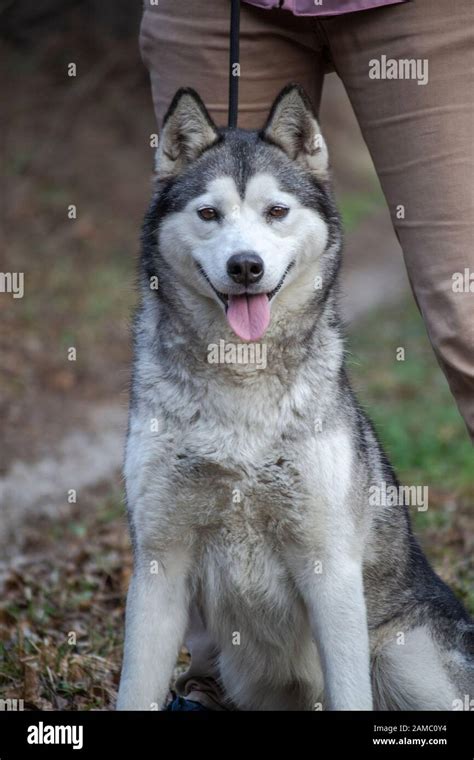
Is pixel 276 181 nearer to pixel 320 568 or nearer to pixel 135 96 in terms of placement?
pixel 320 568

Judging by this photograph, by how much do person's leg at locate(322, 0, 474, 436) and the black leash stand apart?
29cm

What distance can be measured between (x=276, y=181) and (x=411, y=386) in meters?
6.40

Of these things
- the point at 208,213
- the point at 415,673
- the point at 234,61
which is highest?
the point at 234,61

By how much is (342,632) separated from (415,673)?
0.38 m

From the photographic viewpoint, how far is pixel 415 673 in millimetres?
3504

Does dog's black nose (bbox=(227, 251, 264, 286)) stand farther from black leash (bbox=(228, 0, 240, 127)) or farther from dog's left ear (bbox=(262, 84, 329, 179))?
black leash (bbox=(228, 0, 240, 127))

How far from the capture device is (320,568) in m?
3.29

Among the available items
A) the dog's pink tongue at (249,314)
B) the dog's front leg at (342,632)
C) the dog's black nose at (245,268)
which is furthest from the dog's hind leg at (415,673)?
the dog's black nose at (245,268)

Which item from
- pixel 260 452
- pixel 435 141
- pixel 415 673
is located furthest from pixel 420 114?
pixel 415 673

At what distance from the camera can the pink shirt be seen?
3.33 metres

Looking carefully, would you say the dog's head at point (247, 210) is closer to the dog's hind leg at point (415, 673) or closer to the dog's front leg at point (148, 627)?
the dog's front leg at point (148, 627)

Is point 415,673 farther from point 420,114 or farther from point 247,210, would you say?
point 420,114

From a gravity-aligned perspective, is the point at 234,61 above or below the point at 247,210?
above
